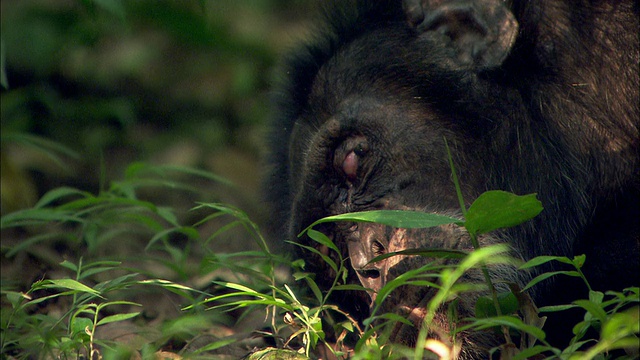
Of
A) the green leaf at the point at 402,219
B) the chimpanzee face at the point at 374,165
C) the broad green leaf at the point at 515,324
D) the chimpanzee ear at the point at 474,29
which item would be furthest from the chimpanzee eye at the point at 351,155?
the broad green leaf at the point at 515,324

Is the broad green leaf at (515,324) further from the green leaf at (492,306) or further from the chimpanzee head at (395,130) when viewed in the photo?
the chimpanzee head at (395,130)

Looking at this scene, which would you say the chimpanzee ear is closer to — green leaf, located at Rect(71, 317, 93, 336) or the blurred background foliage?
green leaf, located at Rect(71, 317, 93, 336)

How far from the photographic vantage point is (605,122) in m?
3.30

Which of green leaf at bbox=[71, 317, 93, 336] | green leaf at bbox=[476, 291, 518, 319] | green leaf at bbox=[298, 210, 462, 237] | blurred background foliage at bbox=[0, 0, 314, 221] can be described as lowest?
blurred background foliage at bbox=[0, 0, 314, 221]

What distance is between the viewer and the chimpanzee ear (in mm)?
3158

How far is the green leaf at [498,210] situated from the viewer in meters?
2.23

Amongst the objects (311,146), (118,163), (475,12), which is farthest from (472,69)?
(118,163)

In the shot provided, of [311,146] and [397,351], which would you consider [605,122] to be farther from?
[397,351]

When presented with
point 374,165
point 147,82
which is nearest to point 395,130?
point 374,165

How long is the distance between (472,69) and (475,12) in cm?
22

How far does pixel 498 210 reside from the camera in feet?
7.42

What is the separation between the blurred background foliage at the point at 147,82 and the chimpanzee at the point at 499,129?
2.78m

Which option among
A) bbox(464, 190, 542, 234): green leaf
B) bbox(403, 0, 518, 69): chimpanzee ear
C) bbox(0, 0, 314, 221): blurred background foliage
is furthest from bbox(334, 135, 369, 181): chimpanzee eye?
bbox(0, 0, 314, 221): blurred background foliage

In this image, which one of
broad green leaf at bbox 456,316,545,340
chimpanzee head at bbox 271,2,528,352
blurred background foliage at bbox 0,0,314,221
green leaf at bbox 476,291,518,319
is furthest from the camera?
blurred background foliage at bbox 0,0,314,221
